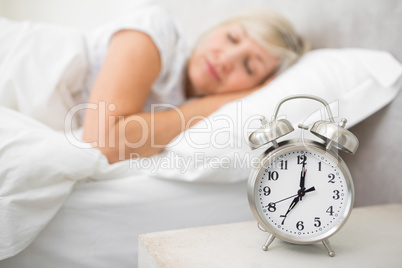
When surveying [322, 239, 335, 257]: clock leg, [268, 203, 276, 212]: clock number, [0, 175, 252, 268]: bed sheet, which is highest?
A: [268, 203, 276, 212]: clock number

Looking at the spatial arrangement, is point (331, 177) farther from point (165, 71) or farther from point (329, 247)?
point (165, 71)

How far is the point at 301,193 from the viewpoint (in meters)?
0.70

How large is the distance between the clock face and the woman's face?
0.71 m

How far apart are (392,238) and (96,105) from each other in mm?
815

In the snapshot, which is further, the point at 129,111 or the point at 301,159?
the point at 129,111

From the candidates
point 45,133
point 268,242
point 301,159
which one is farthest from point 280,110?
point 45,133

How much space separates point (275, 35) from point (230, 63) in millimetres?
205

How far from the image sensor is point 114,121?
101 centimetres

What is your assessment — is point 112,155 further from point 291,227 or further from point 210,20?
point 210,20

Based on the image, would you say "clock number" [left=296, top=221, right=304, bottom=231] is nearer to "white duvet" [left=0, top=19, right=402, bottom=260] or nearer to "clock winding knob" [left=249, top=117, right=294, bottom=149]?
"clock winding knob" [left=249, top=117, right=294, bottom=149]

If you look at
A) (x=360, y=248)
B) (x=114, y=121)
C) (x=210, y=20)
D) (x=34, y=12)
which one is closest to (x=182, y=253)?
(x=360, y=248)

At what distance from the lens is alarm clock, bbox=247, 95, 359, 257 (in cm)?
68

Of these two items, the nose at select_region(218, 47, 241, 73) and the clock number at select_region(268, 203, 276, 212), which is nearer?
the clock number at select_region(268, 203, 276, 212)

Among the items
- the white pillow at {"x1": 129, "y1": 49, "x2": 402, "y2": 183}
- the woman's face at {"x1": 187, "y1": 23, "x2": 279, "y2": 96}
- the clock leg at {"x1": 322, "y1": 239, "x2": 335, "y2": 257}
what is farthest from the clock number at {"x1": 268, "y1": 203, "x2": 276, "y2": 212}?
the woman's face at {"x1": 187, "y1": 23, "x2": 279, "y2": 96}
